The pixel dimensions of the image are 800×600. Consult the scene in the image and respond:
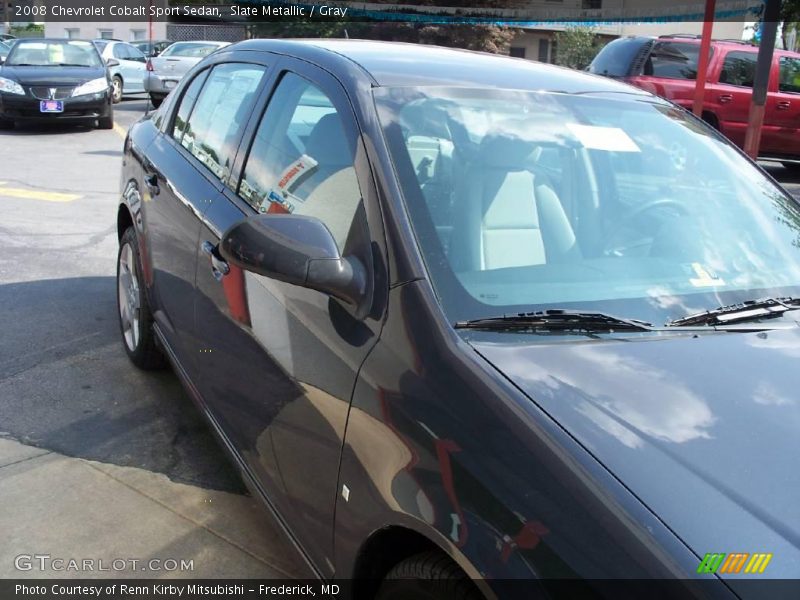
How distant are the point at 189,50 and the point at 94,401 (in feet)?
49.6

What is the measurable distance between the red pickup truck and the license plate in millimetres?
8427

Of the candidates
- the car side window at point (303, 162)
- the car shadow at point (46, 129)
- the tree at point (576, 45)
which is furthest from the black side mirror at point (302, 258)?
the tree at point (576, 45)

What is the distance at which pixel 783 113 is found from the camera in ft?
35.7

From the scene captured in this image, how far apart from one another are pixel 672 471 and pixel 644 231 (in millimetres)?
1087

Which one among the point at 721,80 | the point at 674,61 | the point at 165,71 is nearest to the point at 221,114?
the point at 674,61

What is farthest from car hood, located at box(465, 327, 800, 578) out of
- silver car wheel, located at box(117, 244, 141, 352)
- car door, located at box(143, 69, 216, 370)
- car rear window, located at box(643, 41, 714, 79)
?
car rear window, located at box(643, 41, 714, 79)

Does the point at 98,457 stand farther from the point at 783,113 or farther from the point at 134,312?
the point at 783,113

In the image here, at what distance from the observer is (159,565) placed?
2742 mm

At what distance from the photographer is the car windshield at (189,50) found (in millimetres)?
17219

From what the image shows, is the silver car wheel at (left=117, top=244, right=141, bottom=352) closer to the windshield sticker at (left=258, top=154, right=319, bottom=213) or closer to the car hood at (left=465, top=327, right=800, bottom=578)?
the windshield sticker at (left=258, top=154, right=319, bottom=213)

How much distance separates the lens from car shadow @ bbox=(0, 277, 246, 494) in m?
3.44

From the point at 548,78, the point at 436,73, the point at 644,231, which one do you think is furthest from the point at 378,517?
the point at 548,78

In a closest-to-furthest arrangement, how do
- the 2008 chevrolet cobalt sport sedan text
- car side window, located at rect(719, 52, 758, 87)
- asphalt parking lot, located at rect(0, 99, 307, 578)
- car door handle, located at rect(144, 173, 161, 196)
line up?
the 2008 chevrolet cobalt sport sedan text < asphalt parking lot, located at rect(0, 99, 307, 578) < car door handle, located at rect(144, 173, 161, 196) < car side window, located at rect(719, 52, 758, 87)

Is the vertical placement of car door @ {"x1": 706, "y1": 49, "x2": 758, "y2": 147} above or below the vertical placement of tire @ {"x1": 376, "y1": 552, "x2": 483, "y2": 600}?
above
